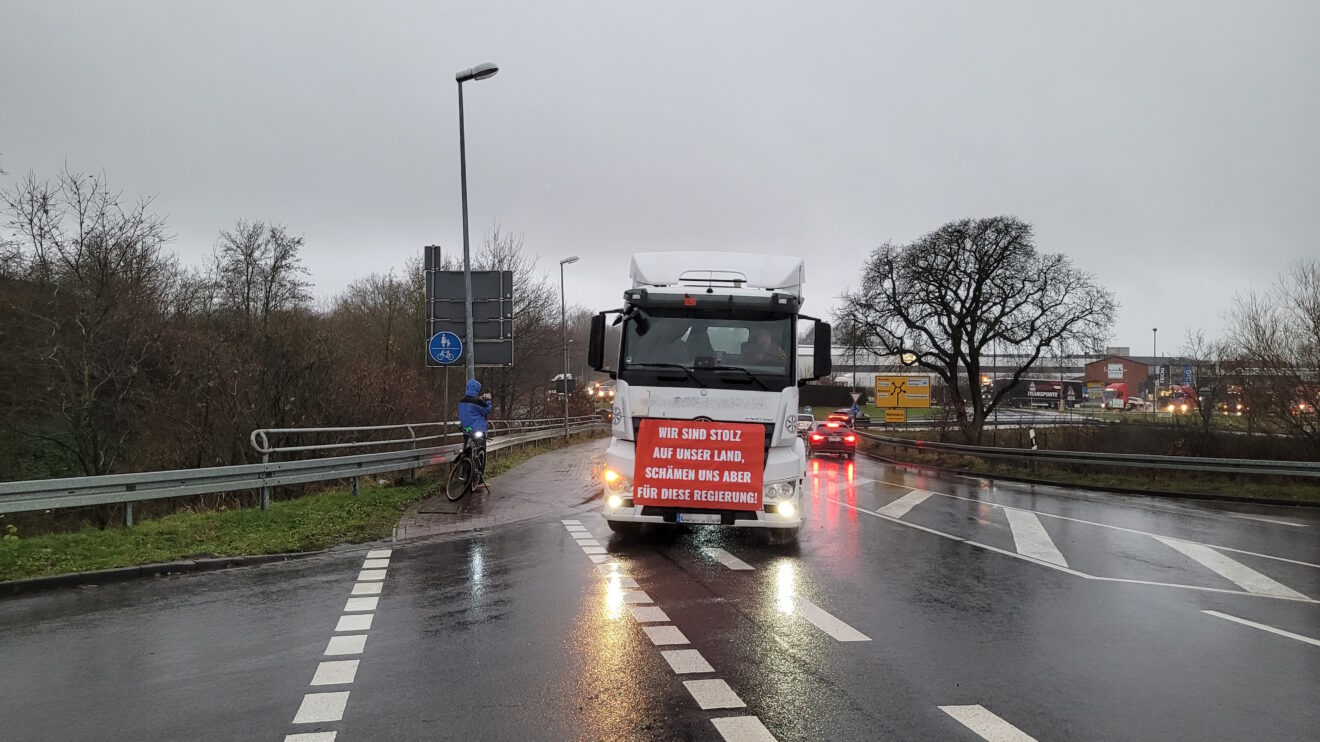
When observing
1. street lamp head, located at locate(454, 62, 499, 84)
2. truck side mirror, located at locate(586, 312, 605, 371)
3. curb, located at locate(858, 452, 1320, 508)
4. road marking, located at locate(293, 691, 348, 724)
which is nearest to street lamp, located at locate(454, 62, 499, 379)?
street lamp head, located at locate(454, 62, 499, 84)

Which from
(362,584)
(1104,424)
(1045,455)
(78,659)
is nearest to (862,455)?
(1104,424)

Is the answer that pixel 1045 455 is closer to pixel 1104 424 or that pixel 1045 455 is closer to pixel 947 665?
pixel 1104 424

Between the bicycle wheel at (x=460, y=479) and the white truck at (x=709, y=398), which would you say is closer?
the white truck at (x=709, y=398)

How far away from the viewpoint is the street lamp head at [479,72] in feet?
55.7

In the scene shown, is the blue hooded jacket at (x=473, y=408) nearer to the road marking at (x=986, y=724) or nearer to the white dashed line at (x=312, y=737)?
the white dashed line at (x=312, y=737)

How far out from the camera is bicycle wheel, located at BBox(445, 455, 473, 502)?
14.6m

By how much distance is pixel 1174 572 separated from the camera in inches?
351

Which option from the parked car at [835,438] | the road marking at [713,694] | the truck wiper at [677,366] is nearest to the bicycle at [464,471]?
the truck wiper at [677,366]

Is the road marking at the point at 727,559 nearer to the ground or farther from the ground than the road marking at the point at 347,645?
nearer to the ground

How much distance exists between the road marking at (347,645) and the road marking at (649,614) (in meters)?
2.08

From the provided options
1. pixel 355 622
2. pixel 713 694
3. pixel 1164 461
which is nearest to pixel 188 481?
pixel 355 622

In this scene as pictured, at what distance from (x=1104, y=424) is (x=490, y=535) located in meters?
25.6

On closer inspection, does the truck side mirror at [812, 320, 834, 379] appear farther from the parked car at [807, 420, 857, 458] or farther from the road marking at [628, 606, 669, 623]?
the parked car at [807, 420, 857, 458]

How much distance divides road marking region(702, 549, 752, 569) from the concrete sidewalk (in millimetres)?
3960
